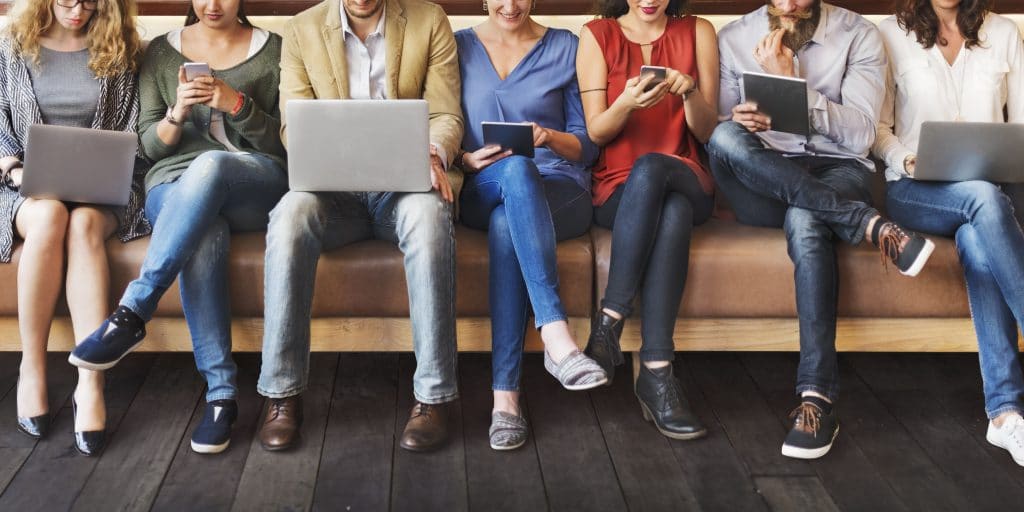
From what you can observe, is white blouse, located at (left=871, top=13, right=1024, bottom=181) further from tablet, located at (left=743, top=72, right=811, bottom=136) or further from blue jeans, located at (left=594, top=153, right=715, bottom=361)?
blue jeans, located at (left=594, top=153, right=715, bottom=361)

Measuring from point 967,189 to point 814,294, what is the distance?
1.32ft

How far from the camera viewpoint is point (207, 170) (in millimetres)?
2016

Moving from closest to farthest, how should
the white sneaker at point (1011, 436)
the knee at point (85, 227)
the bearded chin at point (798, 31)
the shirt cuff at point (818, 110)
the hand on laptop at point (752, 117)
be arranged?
the white sneaker at point (1011, 436) → the knee at point (85, 227) → the hand on laptop at point (752, 117) → the shirt cuff at point (818, 110) → the bearded chin at point (798, 31)

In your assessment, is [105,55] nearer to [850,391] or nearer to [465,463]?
[465,463]

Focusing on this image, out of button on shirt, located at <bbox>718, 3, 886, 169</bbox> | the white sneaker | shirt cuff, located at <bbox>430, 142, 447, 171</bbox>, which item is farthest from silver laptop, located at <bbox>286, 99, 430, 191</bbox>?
the white sneaker

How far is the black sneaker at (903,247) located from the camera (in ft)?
6.43

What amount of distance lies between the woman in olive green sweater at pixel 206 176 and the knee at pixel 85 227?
124 mm

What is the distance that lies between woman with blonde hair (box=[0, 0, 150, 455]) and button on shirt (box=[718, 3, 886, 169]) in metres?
1.43

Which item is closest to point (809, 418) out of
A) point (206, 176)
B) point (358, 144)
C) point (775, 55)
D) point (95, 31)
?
point (775, 55)

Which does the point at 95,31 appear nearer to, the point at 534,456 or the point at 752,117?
the point at 534,456

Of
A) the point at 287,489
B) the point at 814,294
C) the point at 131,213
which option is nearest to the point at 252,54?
the point at 131,213

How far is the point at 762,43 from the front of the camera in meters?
2.30

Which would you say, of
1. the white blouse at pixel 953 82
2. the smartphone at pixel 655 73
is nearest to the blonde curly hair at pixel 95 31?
the smartphone at pixel 655 73

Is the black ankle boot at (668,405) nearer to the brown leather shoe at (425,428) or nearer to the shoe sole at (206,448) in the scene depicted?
the brown leather shoe at (425,428)
